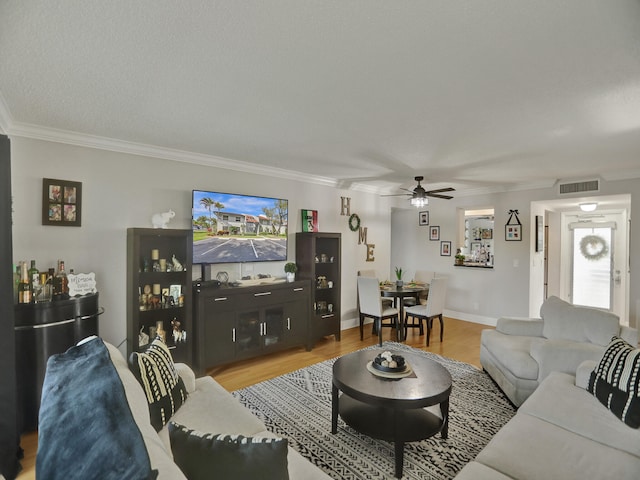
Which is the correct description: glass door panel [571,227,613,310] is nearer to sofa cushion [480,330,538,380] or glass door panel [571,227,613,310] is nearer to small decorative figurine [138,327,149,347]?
sofa cushion [480,330,538,380]

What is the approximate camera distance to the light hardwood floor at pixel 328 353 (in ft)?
11.3

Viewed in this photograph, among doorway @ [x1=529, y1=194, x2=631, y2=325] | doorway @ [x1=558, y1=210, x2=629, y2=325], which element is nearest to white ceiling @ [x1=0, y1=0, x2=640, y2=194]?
doorway @ [x1=529, y1=194, x2=631, y2=325]

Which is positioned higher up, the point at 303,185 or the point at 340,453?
the point at 303,185

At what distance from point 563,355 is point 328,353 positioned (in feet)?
8.43

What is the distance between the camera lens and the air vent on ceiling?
4789mm

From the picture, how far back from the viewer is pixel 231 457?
39.8 inches

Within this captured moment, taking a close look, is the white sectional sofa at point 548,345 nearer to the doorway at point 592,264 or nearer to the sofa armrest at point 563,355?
the sofa armrest at point 563,355

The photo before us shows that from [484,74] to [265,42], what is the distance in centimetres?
129

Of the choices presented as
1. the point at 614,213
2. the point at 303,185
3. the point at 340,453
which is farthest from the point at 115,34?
the point at 614,213

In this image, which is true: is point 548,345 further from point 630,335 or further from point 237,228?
point 237,228

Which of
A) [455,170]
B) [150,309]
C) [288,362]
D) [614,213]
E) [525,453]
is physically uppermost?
[455,170]

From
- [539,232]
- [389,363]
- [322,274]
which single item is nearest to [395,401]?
[389,363]

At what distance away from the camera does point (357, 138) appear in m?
3.13

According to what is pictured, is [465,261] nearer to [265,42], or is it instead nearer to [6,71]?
[265,42]
